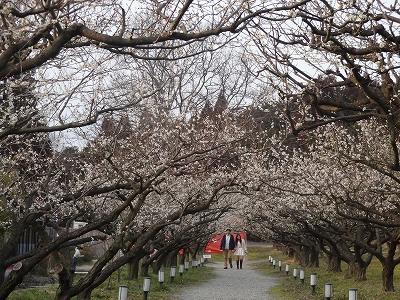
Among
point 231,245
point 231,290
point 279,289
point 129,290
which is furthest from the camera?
point 231,245

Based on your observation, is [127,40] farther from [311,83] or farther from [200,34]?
[311,83]

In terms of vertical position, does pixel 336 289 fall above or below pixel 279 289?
above

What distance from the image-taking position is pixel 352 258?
1925cm

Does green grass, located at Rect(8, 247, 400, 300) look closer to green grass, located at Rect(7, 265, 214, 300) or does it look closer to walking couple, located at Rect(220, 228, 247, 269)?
green grass, located at Rect(7, 265, 214, 300)

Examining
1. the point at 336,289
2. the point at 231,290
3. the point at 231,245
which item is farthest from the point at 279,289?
the point at 231,245

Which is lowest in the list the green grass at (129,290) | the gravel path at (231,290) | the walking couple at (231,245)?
the gravel path at (231,290)

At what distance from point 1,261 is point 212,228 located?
17.0 meters

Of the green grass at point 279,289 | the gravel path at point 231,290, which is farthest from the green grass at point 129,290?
the gravel path at point 231,290

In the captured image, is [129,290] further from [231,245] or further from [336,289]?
[231,245]

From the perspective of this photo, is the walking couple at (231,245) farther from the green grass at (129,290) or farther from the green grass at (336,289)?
the green grass at (336,289)

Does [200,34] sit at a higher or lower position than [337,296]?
higher

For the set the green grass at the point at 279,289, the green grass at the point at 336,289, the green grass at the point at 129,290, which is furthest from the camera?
the green grass at the point at 336,289

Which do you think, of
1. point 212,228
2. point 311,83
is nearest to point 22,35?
point 311,83

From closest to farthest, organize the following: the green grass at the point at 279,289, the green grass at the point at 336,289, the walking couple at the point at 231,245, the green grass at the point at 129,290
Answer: the green grass at the point at 129,290 < the green grass at the point at 279,289 < the green grass at the point at 336,289 < the walking couple at the point at 231,245
